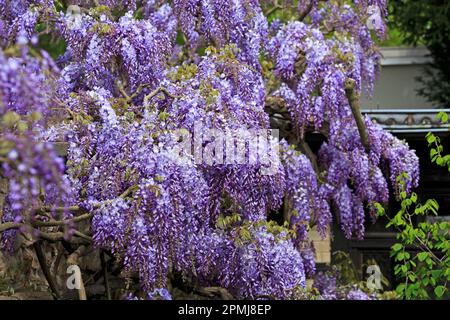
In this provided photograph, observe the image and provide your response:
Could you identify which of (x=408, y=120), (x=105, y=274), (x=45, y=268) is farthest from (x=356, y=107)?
(x=45, y=268)

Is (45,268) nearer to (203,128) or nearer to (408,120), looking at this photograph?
(203,128)

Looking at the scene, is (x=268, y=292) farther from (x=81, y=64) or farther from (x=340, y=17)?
(x=340, y=17)

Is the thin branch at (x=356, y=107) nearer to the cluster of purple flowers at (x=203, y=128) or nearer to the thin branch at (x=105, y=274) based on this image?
the cluster of purple flowers at (x=203, y=128)

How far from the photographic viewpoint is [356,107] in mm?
8469

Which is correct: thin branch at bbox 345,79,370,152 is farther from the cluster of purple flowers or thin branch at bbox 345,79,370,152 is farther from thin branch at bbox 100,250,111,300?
thin branch at bbox 100,250,111,300

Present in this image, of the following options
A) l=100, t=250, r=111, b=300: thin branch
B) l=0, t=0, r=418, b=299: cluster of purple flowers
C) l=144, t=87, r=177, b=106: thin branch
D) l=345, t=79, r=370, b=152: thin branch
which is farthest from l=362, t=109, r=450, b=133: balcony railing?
l=100, t=250, r=111, b=300: thin branch

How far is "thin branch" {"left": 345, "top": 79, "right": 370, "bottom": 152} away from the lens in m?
8.32

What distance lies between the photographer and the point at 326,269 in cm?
978

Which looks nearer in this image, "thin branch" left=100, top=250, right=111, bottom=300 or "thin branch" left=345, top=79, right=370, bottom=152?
"thin branch" left=100, top=250, right=111, bottom=300

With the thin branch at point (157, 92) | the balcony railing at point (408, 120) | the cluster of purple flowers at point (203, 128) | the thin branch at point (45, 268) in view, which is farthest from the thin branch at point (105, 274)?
the balcony railing at point (408, 120)

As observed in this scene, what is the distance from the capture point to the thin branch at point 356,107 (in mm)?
8323

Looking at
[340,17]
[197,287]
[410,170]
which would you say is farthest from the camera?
[340,17]

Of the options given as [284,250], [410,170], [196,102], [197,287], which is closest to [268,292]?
[284,250]
